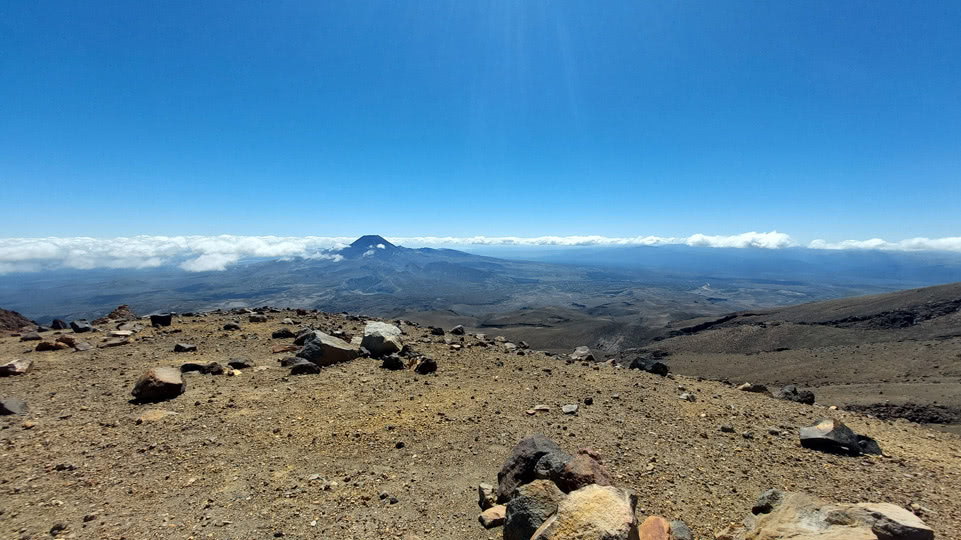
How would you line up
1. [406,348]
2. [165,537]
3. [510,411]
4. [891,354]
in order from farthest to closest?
[891,354]
[406,348]
[510,411]
[165,537]

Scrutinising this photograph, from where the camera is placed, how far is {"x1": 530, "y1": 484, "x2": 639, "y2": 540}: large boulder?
3612mm

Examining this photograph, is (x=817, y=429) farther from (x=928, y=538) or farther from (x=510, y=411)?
(x=510, y=411)

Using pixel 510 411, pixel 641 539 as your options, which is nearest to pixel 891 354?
pixel 510 411

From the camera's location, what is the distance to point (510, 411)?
8.65 metres

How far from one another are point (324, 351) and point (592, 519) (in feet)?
30.9

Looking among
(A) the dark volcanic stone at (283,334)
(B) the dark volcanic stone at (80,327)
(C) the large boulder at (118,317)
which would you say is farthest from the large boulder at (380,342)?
(C) the large boulder at (118,317)

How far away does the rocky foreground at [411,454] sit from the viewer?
4852mm

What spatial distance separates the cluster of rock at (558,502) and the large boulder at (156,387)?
284 inches

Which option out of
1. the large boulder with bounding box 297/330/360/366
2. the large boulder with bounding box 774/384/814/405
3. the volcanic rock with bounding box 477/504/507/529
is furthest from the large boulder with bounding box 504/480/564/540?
the large boulder with bounding box 774/384/814/405

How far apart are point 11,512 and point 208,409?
10.6 feet

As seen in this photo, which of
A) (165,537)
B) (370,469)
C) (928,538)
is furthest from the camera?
(370,469)

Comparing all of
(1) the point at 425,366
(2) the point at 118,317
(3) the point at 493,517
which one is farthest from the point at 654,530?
(2) the point at 118,317

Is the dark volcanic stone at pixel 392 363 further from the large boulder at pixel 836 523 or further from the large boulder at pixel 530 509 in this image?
the large boulder at pixel 836 523

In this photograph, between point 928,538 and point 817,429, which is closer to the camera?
point 928,538
